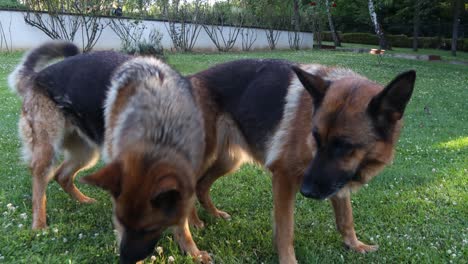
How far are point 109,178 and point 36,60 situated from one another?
2949mm

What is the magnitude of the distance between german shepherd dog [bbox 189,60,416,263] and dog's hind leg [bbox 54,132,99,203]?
140cm

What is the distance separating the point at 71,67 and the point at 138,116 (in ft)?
4.91

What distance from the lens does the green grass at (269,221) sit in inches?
148

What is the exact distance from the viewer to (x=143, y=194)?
2748 millimetres

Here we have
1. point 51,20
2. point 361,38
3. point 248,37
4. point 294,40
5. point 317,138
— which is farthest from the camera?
point 361,38

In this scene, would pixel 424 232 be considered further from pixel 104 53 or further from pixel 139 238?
pixel 104 53

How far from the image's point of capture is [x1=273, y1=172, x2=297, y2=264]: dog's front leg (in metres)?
3.72

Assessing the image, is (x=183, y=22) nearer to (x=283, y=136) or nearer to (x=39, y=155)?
(x=39, y=155)

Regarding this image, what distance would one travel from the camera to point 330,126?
329 cm

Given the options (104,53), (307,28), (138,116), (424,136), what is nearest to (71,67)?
(104,53)

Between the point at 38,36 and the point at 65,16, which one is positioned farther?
the point at 38,36

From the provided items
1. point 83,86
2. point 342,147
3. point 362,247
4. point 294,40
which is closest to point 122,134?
point 83,86

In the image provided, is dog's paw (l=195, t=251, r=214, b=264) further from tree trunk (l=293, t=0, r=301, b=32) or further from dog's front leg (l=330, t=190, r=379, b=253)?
tree trunk (l=293, t=0, r=301, b=32)

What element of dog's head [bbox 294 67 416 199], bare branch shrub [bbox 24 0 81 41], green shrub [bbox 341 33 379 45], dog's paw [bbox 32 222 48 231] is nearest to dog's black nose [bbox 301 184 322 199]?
dog's head [bbox 294 67 416 199]
